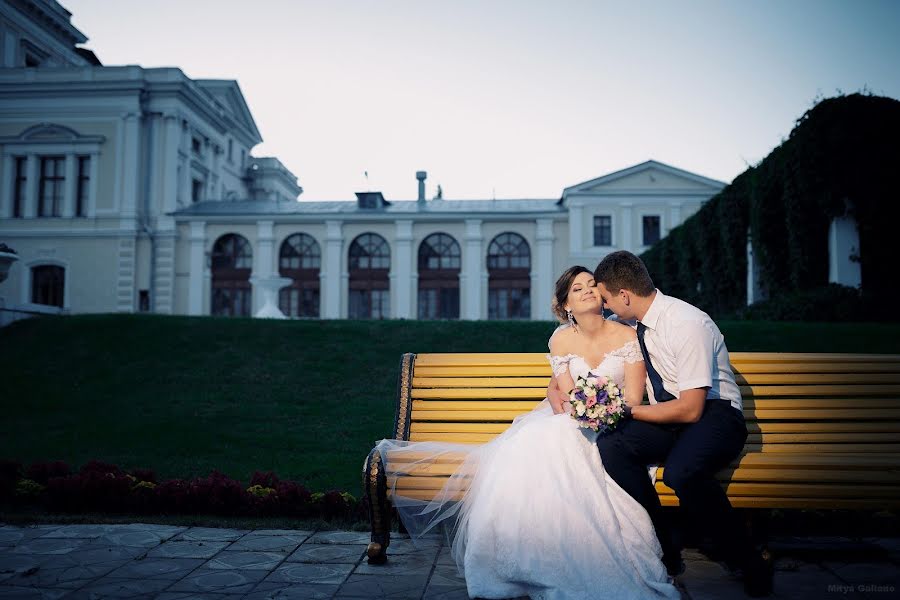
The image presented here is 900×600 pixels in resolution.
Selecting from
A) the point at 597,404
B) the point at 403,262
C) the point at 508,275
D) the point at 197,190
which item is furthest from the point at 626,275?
the point at 197,190

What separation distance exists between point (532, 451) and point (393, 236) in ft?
117

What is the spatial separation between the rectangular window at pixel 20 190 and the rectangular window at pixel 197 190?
30.3 feet

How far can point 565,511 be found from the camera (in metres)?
3.73

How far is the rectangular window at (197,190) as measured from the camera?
147ft

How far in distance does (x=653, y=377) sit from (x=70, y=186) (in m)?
43.5

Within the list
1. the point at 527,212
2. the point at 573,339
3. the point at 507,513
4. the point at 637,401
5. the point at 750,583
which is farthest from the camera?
the point at 527,212

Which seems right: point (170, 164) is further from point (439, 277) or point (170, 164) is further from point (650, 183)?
point (650, 183)

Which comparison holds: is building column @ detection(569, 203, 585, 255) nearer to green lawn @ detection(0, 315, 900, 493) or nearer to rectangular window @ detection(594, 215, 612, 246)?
rectangular window @ detection(594, 215, 612, 246)

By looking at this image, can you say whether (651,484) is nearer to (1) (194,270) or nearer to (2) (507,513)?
(2) (507,513)

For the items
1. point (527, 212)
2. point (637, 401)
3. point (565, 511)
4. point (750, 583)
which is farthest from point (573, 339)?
point (527, 212)

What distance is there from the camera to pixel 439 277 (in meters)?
39.3

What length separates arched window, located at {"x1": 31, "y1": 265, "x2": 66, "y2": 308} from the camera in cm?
3997

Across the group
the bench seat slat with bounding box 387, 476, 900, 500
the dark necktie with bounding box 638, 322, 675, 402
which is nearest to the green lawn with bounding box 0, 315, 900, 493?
the dark necktie with bounding box 638, 322, 675, 402

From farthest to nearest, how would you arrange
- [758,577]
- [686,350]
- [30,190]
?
1. [30,190]
2. [686,350]
3. [758,577]
